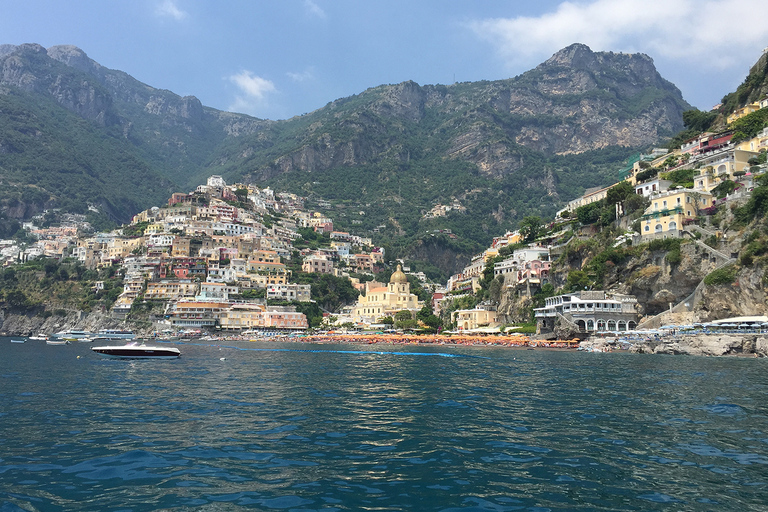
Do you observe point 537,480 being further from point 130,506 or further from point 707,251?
point 707,251

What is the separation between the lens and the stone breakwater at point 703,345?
36.4 m

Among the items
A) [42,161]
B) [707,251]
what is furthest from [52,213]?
[707,251]

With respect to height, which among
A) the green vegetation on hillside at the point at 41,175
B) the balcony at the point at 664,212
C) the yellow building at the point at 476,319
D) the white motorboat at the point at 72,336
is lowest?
the white motorboat at the point at 72,336

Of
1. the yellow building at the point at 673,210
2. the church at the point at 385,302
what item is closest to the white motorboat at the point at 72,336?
the church at the point at 385,302

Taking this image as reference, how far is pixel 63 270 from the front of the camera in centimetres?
10950

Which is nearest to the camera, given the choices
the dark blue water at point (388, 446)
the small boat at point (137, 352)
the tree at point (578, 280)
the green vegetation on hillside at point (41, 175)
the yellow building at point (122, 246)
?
the dark blue water at point (388, 446)

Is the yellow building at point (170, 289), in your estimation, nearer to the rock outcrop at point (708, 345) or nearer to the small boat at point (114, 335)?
the small boat at point (114, 335)

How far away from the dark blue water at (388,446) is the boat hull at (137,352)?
1718cm

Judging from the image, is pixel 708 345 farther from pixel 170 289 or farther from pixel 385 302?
pixel 170 289

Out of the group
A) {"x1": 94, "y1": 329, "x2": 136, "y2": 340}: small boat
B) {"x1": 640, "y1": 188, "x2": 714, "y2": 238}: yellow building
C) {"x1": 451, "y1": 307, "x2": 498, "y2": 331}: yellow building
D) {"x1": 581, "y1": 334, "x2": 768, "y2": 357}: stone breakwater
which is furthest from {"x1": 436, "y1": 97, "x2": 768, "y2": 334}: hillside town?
{"x1": 94, "y1": 329, "x2": 136, "y2": 340}: small boat

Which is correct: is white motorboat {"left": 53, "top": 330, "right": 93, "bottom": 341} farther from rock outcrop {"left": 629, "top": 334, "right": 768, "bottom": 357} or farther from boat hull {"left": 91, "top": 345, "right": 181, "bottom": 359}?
rock outcrop {"left": 629, "top": 334, "right": 768, "bottom": 357}

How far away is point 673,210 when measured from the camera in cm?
5397

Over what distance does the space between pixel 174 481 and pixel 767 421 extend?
14.7 m

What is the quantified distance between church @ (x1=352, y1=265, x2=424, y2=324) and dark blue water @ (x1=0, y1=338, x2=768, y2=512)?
74.2 metres
